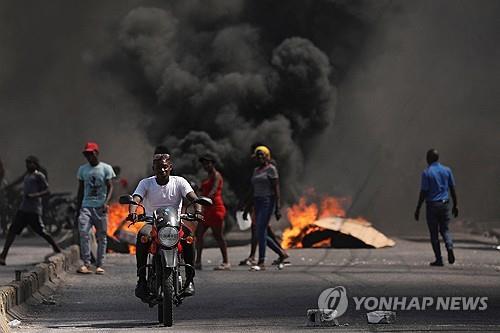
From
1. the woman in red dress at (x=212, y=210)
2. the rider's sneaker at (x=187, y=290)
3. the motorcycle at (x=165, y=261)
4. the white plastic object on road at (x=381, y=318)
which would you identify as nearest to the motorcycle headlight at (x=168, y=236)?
the motorcycle at (x=165, y=261)

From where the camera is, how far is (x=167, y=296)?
11938mm

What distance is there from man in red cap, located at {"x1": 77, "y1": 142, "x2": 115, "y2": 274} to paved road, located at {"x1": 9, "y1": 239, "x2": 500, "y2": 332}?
0.40 meters

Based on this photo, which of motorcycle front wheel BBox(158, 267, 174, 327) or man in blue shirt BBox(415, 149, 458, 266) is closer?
motorcycle front wheel BBox(158, 267, 174, 327)

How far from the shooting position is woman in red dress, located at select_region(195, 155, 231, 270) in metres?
19.3

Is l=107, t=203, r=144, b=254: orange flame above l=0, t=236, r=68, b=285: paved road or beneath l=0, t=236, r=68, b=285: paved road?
above

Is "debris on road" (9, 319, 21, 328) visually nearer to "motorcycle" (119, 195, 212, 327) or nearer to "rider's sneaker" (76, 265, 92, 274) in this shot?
"motorcycle" (119, 195, 212, 327)

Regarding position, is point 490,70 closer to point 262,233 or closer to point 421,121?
point 421,121

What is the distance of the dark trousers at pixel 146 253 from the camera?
12.4 metres

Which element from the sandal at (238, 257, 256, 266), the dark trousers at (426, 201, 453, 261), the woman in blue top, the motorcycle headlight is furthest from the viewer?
the sandal at (238, 257, 256, 266)

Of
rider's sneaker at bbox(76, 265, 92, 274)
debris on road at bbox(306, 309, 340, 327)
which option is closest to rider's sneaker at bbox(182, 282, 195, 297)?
debris on road at bbox(306, 309, 340, 327)

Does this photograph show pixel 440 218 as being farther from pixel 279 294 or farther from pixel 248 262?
pixel 279 294

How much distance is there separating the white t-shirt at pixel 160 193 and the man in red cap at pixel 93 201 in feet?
19.1

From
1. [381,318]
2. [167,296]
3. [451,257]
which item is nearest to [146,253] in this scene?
[167,296]

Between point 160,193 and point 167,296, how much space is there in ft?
3.91
